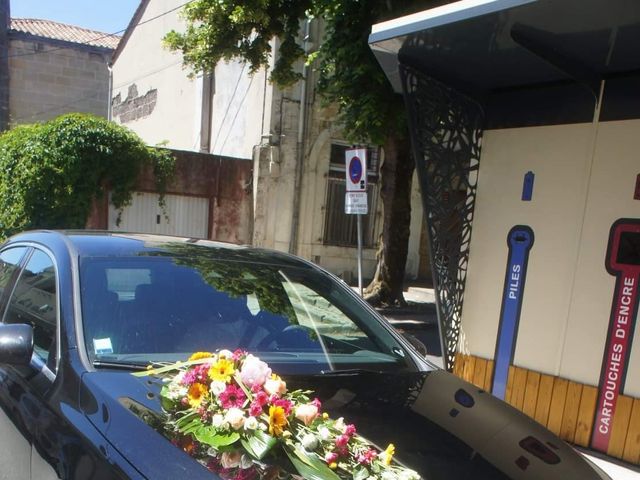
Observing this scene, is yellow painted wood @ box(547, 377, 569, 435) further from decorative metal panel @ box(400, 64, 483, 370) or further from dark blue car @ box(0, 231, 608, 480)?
dark blue car @ box(0, 231, 608, 480)

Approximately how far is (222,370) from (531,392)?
332 centimetres

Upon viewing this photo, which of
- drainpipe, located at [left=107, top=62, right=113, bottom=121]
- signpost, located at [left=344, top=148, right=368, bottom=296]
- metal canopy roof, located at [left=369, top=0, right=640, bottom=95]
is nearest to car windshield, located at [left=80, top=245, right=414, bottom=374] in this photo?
metal canopy roof, located at [left=369, top=0, right=640, bottom=95]

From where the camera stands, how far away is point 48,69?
67.1 ft

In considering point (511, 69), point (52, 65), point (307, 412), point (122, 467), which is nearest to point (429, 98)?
point (511, 69)

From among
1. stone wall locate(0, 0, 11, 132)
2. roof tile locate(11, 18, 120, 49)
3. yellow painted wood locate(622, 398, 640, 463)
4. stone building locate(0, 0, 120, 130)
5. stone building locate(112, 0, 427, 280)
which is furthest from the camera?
roof tile locate(11, 18, 120, 49)

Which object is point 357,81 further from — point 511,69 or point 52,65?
point 52,65

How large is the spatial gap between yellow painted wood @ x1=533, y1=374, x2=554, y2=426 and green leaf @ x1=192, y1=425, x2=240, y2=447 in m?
3.36

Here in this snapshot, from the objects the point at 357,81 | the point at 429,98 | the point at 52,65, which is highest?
the point at 52,65

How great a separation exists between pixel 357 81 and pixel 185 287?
217 inches

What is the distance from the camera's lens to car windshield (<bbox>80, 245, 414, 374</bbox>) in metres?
2.26

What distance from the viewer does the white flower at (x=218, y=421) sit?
1574mm

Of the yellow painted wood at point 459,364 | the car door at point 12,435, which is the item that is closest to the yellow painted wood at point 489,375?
the yellow painted wood at point 459,364

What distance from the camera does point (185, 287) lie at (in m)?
2.54

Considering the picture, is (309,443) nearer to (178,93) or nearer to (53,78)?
(178,93)
